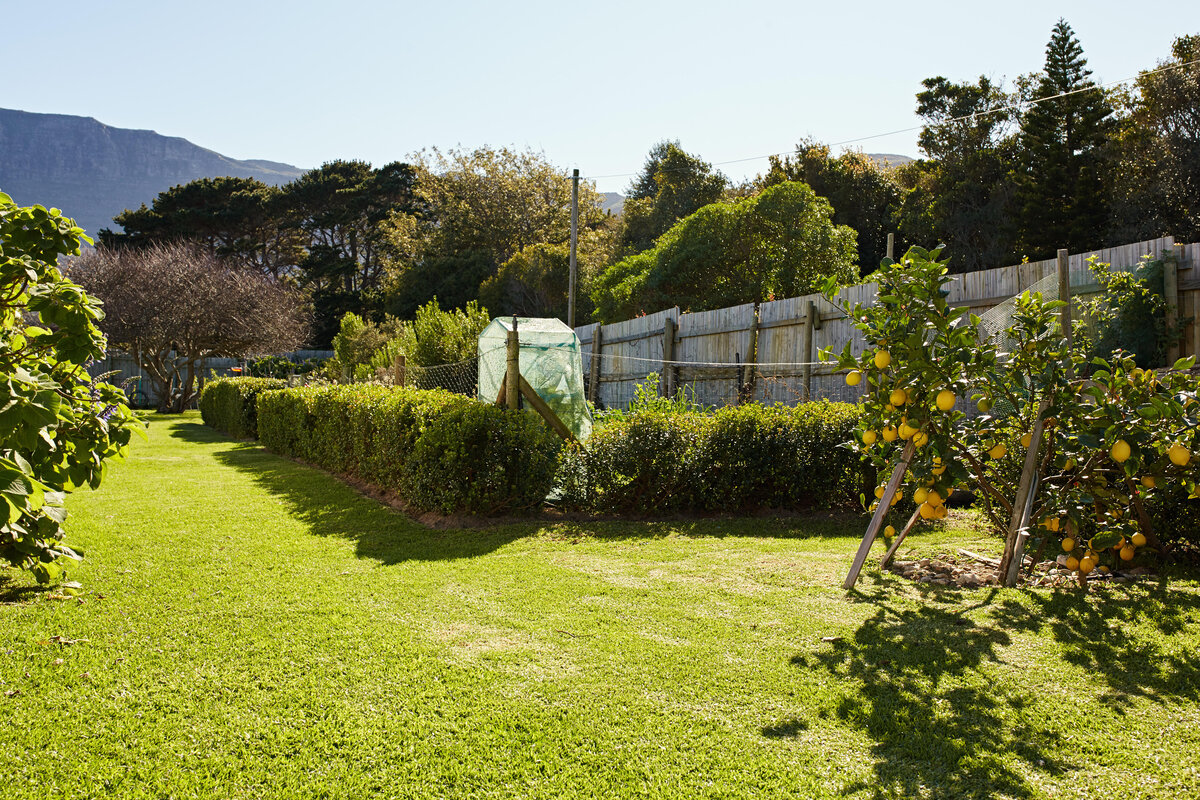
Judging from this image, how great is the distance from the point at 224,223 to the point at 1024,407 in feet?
161

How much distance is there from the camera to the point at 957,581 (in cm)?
457

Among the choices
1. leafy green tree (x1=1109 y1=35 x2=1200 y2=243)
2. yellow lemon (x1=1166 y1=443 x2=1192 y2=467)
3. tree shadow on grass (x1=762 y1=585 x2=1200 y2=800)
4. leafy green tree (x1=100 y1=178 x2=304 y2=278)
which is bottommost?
tree shadow on grass (x1=762 y1=585 x2=1200 y2=800)

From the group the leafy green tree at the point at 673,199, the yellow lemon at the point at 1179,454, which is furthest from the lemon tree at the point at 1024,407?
the leafy green tree at the point at 673,199

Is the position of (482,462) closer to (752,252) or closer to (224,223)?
(752,252)

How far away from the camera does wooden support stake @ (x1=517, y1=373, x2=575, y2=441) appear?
24.0 feet

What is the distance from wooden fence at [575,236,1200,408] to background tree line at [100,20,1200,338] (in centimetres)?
280

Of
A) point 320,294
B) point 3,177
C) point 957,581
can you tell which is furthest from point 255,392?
point 3,177

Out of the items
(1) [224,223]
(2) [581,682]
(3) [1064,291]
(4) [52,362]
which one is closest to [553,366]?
(3) [1064,291]

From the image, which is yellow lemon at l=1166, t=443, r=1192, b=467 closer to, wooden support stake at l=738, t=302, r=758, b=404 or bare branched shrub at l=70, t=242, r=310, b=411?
wooden support stake at l=738, t=302, r=758, b=404

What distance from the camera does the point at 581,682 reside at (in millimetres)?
3121

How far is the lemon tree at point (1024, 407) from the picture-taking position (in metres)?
3.70

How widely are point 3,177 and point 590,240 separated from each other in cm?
14559

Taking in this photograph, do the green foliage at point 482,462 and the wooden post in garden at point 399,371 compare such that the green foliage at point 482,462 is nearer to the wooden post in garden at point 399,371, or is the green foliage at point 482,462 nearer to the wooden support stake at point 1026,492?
the wooden post in garden at point 399,371

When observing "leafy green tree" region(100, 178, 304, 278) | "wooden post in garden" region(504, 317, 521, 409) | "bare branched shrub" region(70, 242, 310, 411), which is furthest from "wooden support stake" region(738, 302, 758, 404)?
"leafy green tree" region(100, 178, 304, 278)
